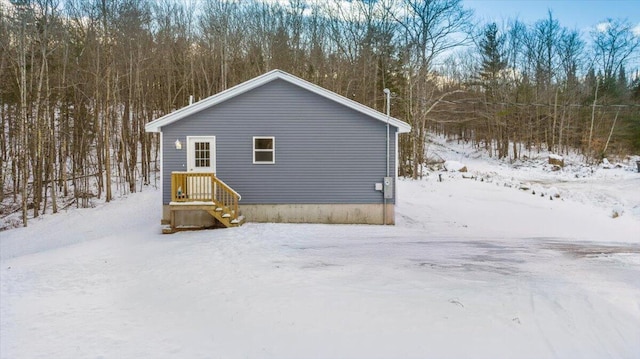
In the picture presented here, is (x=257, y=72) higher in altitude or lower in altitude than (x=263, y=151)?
higher

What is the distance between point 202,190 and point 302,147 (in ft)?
11.2

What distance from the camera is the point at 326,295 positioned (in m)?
5.92

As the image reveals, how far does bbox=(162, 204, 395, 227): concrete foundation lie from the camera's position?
12.9 metres

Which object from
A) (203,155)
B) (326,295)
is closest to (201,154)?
(203,155)

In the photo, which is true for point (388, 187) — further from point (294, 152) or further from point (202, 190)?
point (202, 190)

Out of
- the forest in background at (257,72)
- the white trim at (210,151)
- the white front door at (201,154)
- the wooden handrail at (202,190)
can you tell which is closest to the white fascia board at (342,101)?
the white trim at (210,151)

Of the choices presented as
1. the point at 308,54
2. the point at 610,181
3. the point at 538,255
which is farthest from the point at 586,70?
the point at 538,255

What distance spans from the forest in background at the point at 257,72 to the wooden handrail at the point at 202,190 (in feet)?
27.8

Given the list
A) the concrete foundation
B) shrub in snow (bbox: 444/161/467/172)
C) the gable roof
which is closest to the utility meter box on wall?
the concrete foundation

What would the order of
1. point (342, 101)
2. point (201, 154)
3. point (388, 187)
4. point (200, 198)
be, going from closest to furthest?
1. point (200, 198)
2. point (342, 101)
3. point (201, 154)
4. point (388, 187)

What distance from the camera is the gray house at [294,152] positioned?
1270cm

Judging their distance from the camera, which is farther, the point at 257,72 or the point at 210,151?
the point at 257,72

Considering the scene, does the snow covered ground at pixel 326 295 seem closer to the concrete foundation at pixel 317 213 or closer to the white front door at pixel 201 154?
the concrete foundation at pixel 317 213

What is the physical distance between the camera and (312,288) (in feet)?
20.5
